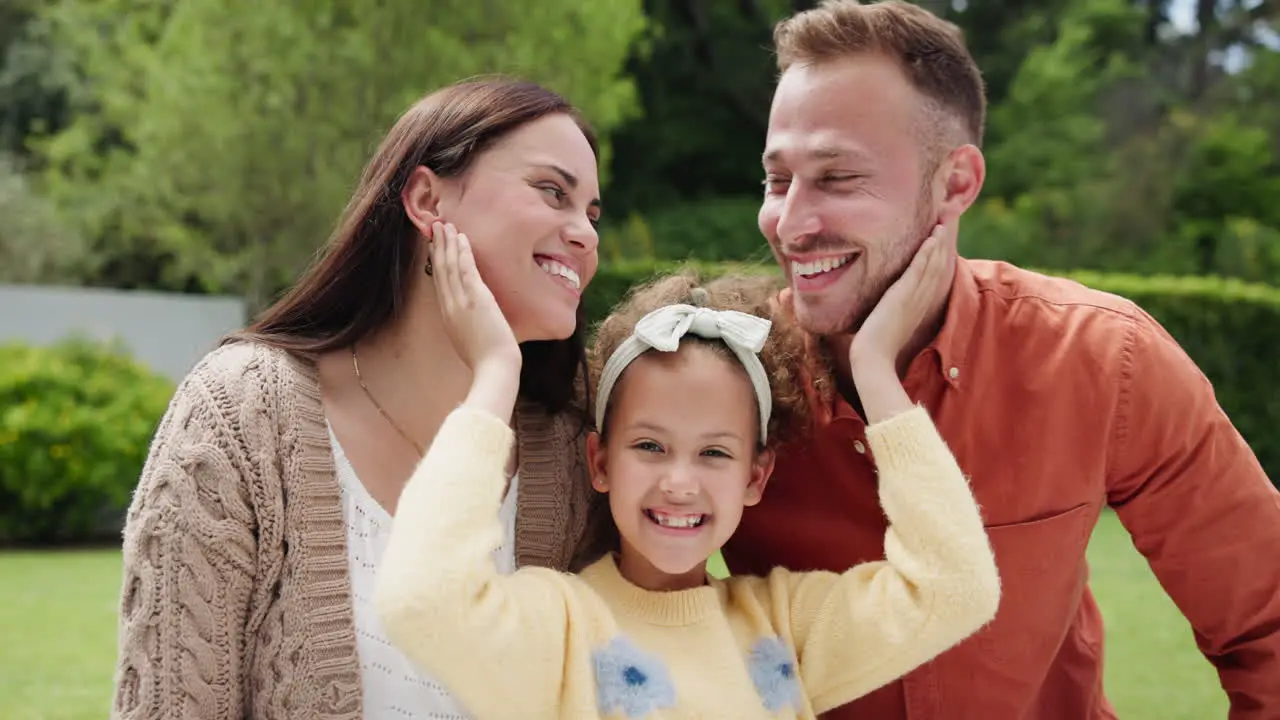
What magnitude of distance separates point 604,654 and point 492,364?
0.55m

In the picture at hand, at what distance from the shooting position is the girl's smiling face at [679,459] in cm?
233

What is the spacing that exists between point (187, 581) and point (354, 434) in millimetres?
454

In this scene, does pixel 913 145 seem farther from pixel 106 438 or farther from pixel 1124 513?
pixel 106 438

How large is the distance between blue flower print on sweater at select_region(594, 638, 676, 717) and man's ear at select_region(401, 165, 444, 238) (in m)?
0.90

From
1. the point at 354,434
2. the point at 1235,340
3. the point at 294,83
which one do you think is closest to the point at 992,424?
the point at 354,434

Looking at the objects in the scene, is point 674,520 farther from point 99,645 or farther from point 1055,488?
point 99,645

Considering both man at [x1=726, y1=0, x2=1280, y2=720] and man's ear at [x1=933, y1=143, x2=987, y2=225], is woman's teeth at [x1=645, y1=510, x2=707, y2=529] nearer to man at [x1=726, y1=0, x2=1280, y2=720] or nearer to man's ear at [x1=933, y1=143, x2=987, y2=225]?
man at [x1=726, y1=0, x2=1280, y2=720]

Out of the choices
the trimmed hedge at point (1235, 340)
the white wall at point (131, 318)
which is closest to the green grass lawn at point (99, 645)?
the trimmed hedge at point (1235, 340)

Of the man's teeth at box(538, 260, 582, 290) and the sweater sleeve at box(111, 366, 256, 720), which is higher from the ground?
the man's teeth at box(538, 260, 582, 290)

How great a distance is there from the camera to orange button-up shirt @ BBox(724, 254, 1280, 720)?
2602mm

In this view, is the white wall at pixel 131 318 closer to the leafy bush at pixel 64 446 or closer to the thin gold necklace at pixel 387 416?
the leafy bush at pixel 64 446

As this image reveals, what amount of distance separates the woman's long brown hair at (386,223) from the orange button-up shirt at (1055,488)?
87 cm

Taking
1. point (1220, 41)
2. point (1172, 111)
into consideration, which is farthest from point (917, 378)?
point (1220, 41)

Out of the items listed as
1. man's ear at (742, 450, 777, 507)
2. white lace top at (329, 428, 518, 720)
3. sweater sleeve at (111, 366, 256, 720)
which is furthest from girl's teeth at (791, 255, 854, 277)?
sweater sleeve at (111, 366, 256, 720)
